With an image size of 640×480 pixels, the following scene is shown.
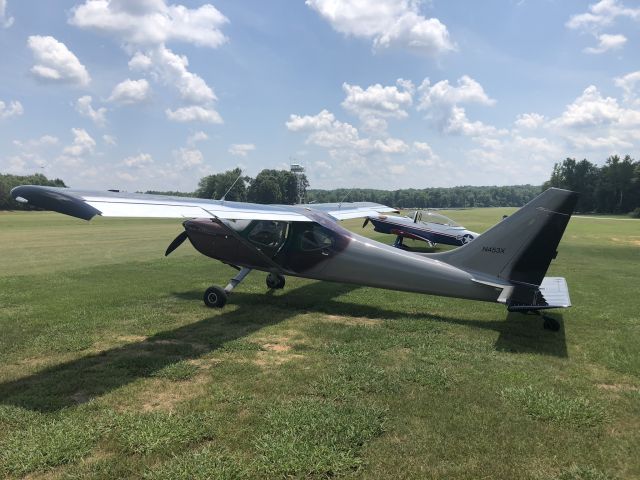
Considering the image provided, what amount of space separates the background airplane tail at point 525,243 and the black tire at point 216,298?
5.03 meters

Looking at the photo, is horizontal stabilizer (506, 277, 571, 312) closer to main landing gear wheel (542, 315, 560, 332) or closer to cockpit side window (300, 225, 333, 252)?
main landing gear wheel (542, 315, 560, 332)

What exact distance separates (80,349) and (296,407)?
410 centimetres

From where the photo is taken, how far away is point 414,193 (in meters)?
198

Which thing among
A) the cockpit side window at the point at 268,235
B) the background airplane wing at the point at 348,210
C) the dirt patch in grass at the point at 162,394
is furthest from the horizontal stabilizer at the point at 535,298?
the background airplane wing at the point at 348,210

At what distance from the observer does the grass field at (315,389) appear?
3.84 m

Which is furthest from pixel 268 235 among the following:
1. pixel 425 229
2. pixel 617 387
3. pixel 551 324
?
pixel 425 229

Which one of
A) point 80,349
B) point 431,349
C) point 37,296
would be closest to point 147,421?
point 80,349

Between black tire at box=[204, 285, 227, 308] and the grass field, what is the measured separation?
0.81 feet

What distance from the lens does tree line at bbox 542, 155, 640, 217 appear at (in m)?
99.9

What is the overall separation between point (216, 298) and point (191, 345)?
8.31 feet

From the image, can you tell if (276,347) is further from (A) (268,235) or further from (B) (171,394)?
(A) (268,235)

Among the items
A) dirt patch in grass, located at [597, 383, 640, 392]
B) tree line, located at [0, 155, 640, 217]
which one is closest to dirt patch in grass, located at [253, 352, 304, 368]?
dirt patch in grass, located at [597, 383, 640, 392]

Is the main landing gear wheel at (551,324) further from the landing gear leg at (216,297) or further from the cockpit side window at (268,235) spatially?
the landing gear leg at (216,297)

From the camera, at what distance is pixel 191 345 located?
7.00m
